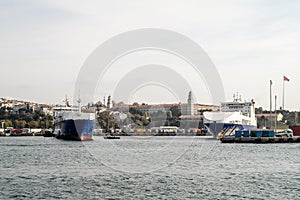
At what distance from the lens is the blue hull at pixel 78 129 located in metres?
A: 98.0

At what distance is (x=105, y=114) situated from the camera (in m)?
199

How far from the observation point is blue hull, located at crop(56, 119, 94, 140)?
98.0m

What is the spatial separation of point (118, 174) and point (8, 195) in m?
10.8

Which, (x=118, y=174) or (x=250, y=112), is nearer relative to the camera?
(x=118, y=174)

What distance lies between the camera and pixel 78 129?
99312mm

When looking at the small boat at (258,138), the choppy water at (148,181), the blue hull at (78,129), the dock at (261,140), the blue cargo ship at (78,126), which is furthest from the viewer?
the blue cargo ship at (78,126)

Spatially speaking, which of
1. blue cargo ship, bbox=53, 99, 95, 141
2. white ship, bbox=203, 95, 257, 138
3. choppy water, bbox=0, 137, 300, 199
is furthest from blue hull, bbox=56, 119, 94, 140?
choppy water, bbox=0, 137, 300, 199

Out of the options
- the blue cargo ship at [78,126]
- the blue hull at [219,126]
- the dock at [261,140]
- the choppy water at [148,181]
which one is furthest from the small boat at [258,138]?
the choppy water at [148,181]

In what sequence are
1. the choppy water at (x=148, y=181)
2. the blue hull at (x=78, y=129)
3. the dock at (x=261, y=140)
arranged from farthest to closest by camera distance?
the blue hull at (x=78, y=129)
the dock at (x=261, y=140)
the choppy water at (x=148, y=181)

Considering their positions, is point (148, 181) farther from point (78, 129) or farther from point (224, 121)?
point (224, 121)

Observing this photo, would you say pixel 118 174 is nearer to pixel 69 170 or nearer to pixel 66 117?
pixel 69 170

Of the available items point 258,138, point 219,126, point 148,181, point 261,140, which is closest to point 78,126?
point 219,126

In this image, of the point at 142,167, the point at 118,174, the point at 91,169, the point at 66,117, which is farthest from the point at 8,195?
the point at 66,117

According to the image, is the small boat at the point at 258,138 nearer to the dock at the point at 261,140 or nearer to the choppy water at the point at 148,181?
the dock at the point at 261,140
